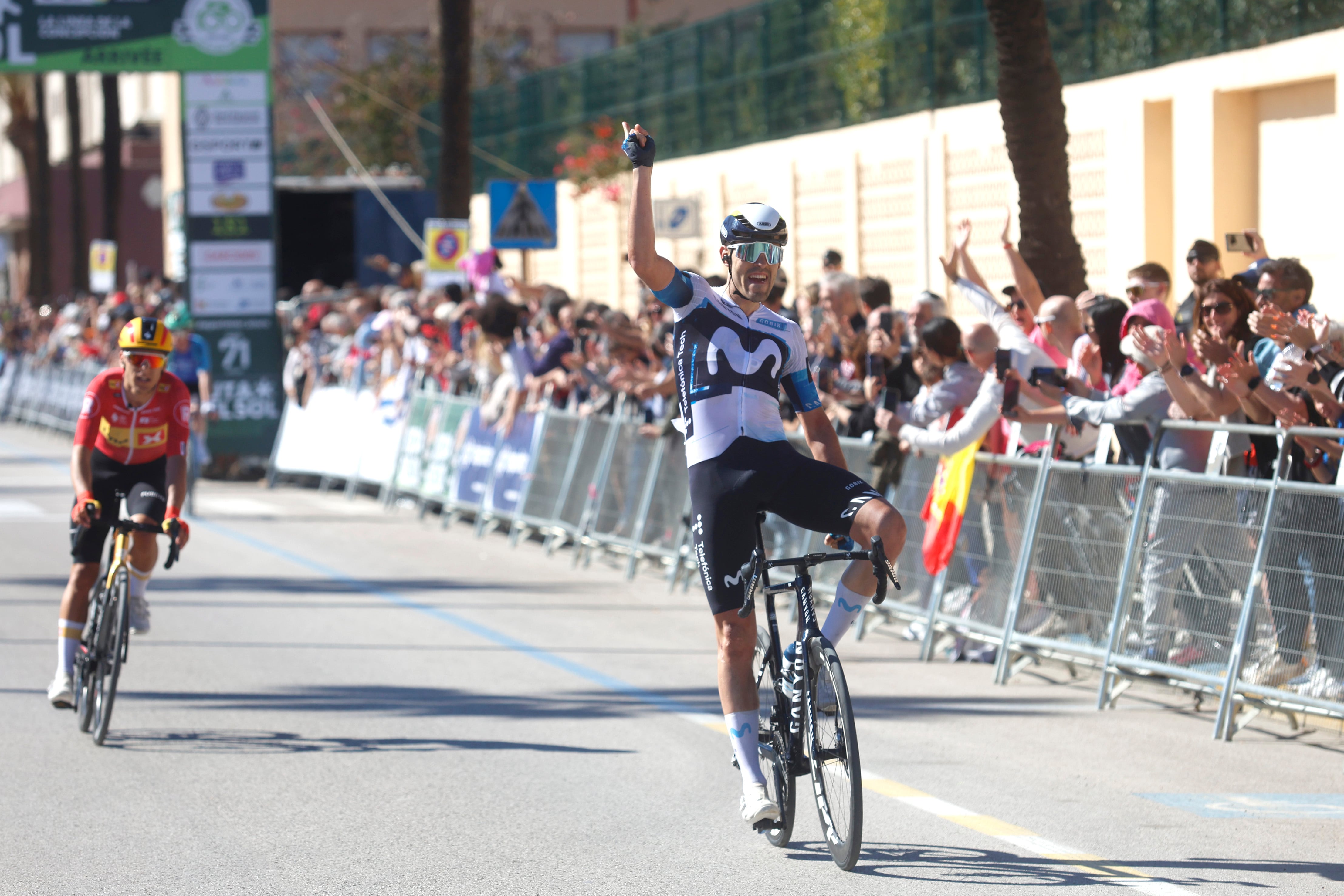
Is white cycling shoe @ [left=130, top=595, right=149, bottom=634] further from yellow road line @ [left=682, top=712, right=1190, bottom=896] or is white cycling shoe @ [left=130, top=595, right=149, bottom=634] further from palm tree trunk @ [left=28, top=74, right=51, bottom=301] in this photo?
palm tree trunk @ [left=28, top=74, right=51, bottom=301]

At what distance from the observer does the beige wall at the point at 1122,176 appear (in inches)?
617

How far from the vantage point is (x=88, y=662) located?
29.7ft

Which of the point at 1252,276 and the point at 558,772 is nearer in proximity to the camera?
the point at 558,772

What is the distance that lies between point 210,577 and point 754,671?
29.8ft

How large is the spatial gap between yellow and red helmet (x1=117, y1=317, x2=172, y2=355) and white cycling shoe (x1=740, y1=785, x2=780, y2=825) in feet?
13.6

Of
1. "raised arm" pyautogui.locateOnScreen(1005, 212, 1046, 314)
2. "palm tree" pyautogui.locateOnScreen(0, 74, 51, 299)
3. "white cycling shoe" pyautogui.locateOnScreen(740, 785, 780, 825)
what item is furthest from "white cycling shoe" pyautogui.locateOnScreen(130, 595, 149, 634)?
"palm tree" pyautogui.locateOnScreen(0, 74, 51, 299)

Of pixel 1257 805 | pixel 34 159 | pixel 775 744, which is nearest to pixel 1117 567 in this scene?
pixel 1257 805

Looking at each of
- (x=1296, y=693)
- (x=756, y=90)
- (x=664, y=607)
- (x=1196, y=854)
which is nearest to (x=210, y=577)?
(x=664, y=607)

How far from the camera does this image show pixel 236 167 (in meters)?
25.0

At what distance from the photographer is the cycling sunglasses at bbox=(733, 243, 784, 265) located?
6730 millimetres

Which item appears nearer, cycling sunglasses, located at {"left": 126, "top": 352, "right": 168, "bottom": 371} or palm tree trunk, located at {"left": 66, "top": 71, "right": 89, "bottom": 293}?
cycling sunglasses, located at {"left": 126, "top": 352, "right": 168, "bottom": 371}

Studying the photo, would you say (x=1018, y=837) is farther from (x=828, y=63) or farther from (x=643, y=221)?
(x=828, y=63)

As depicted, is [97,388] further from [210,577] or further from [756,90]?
[756,90]

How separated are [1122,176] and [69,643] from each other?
11452mm
